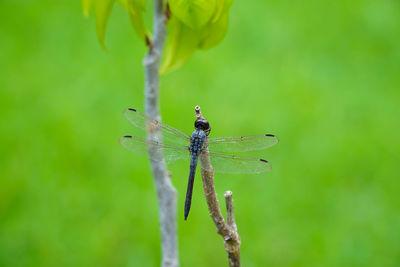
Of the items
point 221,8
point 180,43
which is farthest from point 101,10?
point 221,8

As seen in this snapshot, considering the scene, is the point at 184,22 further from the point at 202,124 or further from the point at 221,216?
the point at 221,216

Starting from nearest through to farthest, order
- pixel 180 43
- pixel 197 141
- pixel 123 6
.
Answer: pixel 123 6 → pixel 180 43 → pixel 197 141

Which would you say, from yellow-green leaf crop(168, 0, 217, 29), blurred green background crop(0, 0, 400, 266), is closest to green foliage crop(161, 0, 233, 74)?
yellow-green leaf crop(168, 0, 217, 29)

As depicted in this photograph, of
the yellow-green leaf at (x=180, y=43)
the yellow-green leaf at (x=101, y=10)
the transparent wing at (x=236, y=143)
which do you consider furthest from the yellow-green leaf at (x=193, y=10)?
the transparent wing at (x=236, y=143)

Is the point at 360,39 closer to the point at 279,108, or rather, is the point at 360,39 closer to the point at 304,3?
the point at 304,3

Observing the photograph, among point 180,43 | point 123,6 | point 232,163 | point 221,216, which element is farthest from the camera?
point 232,163
